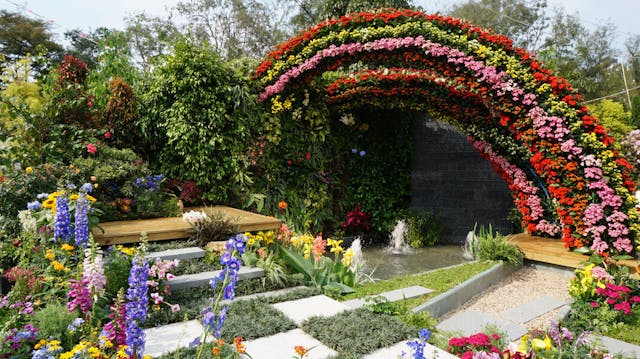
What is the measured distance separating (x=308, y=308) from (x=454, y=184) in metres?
5.45

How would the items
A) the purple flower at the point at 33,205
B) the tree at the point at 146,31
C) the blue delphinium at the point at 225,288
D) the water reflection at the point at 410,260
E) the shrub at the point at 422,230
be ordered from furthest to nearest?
1. the tree at the point at 146,31
2. the shrub at the point at 422,230
3. the water reflection at the point at 410,260
4. the purple flower at the point at 33,205
5. the blue delphinium at the point at 225,288

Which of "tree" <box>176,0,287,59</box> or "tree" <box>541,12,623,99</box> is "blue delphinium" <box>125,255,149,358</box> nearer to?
"tree" <box>176,0,287,59</box>

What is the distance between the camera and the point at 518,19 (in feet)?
67.4

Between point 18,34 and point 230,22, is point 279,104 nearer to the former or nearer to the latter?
point 230,22

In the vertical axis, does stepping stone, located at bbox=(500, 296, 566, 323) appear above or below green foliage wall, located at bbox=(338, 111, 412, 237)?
below

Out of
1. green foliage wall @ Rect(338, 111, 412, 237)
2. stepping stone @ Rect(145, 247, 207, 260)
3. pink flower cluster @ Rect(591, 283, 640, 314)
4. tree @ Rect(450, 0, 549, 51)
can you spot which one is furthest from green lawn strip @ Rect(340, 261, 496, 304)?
tree @ Rect(450, 0, 549, 51)

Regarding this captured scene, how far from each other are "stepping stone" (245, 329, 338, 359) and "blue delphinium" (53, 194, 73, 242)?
1.40 m

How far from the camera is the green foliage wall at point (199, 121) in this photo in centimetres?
507

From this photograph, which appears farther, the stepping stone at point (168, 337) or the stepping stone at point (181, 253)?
the stepping stone at point (181, 253)

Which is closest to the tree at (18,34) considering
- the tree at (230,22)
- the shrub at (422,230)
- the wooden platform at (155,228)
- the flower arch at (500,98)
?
the tree at (230,22)

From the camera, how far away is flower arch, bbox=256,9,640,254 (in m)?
4.28

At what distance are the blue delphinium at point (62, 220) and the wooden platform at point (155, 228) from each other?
1.89 ft

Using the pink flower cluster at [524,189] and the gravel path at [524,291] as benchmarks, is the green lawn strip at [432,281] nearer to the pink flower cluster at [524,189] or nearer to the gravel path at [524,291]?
the gravel path at [524,291]

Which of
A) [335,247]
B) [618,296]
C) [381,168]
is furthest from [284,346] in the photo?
[381,168]
